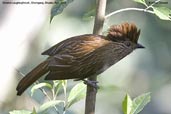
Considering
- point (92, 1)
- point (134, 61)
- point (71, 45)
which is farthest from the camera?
point (134, 61)

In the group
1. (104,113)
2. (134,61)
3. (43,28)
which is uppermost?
(43,28)

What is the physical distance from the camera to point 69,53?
573 millimetres

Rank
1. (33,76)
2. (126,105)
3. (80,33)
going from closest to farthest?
(33,76) < (126,105) < (80,33)

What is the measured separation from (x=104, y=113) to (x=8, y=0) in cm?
64

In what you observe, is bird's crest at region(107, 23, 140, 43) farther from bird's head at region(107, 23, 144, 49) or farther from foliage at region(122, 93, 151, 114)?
foliage at region(122, 93, 151, 114)

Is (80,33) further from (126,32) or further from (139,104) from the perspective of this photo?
(126,32)

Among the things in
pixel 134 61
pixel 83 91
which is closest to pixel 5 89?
pixel 134 61

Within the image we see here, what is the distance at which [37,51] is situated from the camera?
1.46 m

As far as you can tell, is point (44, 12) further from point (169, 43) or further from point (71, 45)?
point (71, 45)

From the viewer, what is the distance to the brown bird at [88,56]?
56cm

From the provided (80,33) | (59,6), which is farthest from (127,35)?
(80,33)

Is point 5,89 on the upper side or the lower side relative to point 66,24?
lower

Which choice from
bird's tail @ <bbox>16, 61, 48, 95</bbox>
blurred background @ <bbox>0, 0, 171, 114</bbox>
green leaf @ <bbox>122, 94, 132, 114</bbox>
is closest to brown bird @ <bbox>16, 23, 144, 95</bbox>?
bird's tail @ <bbox>16, 61, 48, 95</bbox>

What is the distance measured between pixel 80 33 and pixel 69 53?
72 cm
